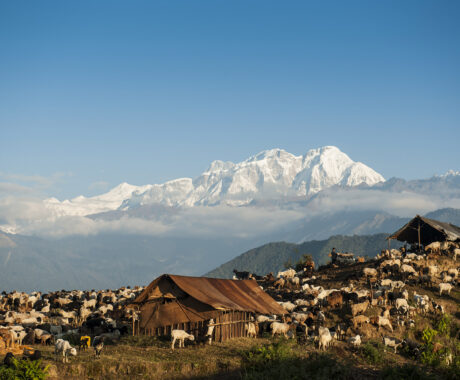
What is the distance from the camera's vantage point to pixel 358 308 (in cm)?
4172

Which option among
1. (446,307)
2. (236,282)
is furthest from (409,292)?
(236,282)

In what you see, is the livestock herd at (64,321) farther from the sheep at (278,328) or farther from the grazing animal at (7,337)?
the sheep at (278,328)

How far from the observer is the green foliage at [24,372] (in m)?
25.8

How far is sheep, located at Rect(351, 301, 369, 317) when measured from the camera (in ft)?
136

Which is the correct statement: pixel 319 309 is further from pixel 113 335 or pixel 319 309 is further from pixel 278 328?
pixel 113 335

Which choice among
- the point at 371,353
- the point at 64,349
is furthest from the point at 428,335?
the point at 64,349

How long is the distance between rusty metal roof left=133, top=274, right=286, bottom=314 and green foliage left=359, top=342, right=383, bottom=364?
7.88 meters

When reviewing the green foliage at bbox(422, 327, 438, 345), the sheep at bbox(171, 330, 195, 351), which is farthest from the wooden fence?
the green foliage at bbox(422, 327, 438, 345)

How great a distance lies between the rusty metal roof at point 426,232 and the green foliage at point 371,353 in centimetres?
3809

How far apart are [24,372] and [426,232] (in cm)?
5978

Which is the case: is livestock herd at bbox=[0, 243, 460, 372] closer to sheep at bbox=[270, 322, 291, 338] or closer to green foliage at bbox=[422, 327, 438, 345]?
sheep at bbox=[270, 322, 291, 338]

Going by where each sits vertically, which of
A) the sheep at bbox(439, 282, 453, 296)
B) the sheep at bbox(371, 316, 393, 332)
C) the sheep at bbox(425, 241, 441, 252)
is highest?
the sheep at bbox(425, 241, 441, 252)

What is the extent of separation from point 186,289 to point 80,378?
10.2 m

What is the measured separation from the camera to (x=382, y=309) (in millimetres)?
43375
